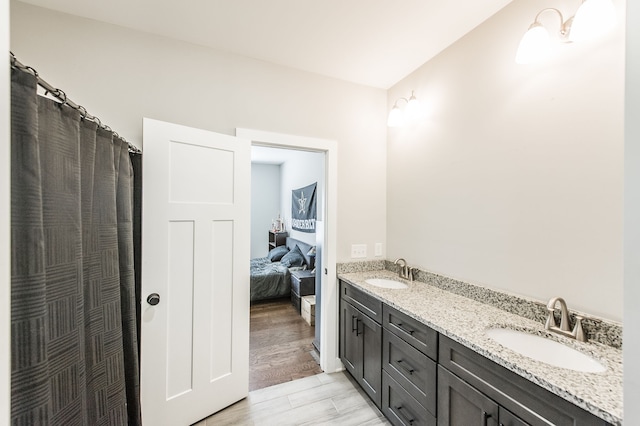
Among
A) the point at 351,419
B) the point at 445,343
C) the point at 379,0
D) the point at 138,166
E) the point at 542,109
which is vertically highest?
the point at 379,0

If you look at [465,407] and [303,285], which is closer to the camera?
[465,407]

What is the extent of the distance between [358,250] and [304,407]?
4.32 feet

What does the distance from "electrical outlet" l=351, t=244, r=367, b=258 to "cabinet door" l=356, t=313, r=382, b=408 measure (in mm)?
578

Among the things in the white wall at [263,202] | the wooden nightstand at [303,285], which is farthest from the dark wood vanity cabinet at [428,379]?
the white wall at [263,202]

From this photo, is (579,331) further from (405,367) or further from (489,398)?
(405,367)

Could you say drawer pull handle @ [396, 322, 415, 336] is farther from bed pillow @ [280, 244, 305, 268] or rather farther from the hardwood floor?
bed pillow @ [280, 244, 305, 268]

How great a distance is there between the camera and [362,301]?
2.00 meters

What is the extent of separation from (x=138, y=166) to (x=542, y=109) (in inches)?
93.7

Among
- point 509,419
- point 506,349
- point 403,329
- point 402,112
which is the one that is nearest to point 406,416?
point 403,329

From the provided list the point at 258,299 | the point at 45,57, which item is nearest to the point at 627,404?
the point at 45,57

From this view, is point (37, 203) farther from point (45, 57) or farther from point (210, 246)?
point (45, 57)

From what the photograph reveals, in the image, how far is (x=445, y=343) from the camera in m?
1.27

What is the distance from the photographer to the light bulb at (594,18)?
3.53ft
